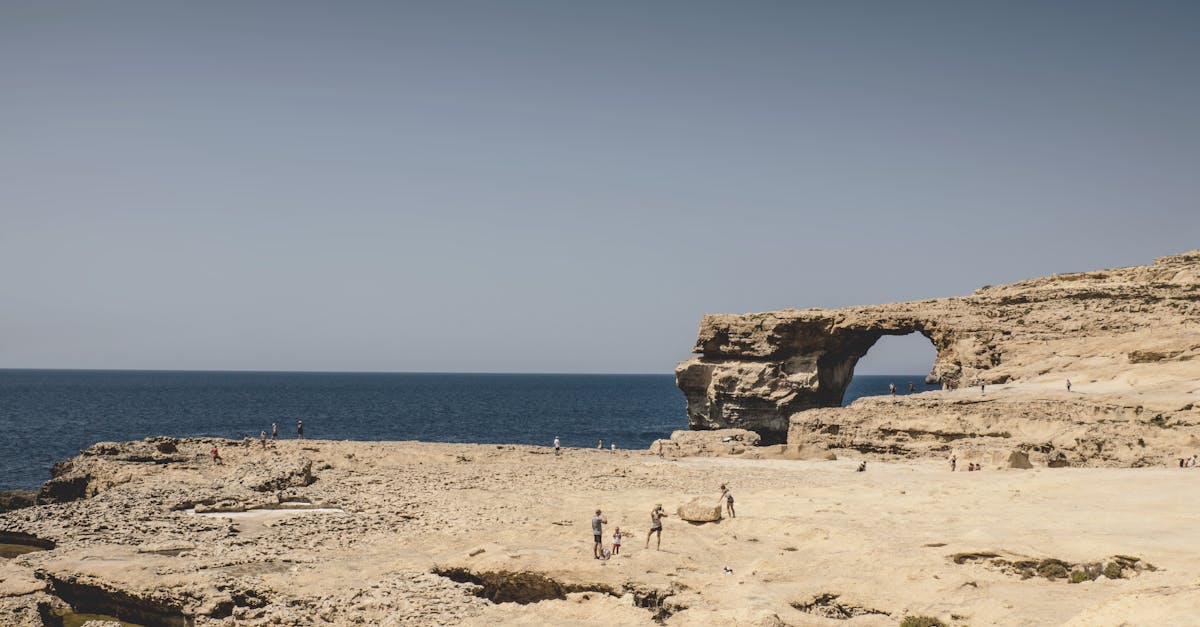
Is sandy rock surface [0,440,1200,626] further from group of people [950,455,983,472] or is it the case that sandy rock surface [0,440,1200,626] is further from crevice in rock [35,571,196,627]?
group of people [950,455,983,472]

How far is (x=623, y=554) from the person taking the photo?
17.9 m

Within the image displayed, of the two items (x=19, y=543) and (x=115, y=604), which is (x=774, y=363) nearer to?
(x=19, y=543)

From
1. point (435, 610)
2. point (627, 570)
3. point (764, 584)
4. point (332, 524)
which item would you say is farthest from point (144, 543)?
point (764, 584)

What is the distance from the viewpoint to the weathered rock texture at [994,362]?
33.8 metres

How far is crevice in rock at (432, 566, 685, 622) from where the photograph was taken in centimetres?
1530

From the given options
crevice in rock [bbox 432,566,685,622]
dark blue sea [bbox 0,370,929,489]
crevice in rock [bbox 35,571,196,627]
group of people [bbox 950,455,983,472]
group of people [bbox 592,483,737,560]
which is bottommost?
dark blue sea [bbox 0,370,929,489]

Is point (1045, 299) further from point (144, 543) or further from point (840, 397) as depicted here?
point (144, 543)

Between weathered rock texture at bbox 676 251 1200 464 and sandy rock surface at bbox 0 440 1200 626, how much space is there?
6276 mm

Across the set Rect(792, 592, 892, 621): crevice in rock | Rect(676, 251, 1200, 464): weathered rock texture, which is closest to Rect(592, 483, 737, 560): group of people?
Rect(792, 592, 892, 621): crevice in rock

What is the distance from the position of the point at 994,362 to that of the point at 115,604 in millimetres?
39826

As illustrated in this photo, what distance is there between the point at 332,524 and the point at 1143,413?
2992 centimetres

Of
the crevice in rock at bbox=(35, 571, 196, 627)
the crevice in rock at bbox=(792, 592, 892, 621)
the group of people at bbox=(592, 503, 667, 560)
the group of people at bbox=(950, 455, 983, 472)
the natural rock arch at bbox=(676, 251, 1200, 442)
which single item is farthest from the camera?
the natural rock arch at bbox=(676, 251, 1200, 442)

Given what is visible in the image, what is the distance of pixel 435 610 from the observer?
15508 mm

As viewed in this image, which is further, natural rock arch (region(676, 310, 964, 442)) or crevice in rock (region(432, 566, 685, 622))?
natural rock arch (region(676, 310, 964, 442))
